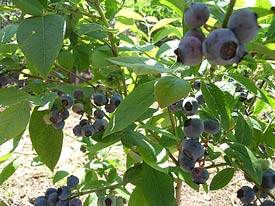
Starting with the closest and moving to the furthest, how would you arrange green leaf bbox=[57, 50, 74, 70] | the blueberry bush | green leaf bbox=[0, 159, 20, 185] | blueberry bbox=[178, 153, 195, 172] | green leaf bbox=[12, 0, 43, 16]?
the blueberry bush, green leaf bbox=[12, 0, 43, 16], blueberry bbox=[178, 153, 195, 172], green leaf bbox=[57, 50, 74, 70], green leaf bbox=[0, 159, 20, 185]

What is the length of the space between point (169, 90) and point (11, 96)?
1.23 ft

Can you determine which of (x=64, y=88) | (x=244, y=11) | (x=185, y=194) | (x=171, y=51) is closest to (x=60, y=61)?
(x=64, y=88)

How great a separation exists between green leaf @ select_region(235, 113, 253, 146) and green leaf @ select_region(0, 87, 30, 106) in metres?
0.46

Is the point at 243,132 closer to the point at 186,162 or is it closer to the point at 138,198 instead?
the point at 186,162

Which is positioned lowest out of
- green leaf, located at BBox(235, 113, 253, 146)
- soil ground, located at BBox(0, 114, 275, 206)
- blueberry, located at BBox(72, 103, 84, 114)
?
soil ground, located at BBox(0, 114, 275, 206)

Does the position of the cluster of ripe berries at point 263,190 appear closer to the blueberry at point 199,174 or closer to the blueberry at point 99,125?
the blueberry at point 199,174

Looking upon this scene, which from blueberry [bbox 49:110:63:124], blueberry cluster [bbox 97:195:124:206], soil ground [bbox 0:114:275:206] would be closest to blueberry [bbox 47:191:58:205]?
blueberry cluster [bbox 97:195:124:206]

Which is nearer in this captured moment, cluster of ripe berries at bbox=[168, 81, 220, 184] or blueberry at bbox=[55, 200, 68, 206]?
cluster of ripe berries at bbox=[168, 81, 220, 184]

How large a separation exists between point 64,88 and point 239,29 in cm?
53

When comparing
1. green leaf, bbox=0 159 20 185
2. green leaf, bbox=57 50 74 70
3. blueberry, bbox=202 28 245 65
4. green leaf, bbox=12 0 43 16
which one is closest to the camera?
blueberry, bbox=202 28 245 65

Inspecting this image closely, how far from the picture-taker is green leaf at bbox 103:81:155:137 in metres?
0.68

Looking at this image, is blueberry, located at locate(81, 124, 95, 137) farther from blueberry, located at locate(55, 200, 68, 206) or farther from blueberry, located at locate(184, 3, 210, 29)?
blueberry, located at locate(184, 3, 210, 29)

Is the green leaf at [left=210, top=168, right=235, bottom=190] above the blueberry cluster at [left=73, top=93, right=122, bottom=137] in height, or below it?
below

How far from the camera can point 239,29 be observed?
501 mm
